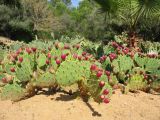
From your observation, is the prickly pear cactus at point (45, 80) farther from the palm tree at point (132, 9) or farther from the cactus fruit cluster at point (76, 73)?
the palm tree at point (132, 9)

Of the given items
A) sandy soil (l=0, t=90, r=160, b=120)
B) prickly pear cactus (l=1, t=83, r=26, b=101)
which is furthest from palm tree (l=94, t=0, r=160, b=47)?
prickly pear cactus (l=1, t=83, r=26, b=101)

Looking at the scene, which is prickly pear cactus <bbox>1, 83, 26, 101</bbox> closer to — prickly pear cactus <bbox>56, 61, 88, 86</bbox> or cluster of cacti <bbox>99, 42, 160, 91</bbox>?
prickly pear cactus <bbox>56, 61, 88, 86</bbox>

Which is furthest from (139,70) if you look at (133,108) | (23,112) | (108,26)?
(108,26)

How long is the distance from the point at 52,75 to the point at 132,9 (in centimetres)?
640

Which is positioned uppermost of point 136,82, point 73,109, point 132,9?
point 132,9

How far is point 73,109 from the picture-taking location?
5.75 m

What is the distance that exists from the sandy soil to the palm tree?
533 centimetres

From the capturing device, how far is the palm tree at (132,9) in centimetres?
1133

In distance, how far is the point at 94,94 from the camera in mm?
5652

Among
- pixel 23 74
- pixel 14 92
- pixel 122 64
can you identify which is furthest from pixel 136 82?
pixel 14 92

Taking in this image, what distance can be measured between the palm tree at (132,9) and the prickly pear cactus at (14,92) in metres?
5.93

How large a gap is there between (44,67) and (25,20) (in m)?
28.1

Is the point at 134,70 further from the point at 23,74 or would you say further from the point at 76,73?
the point at 23,74

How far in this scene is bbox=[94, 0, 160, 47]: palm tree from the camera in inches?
446
